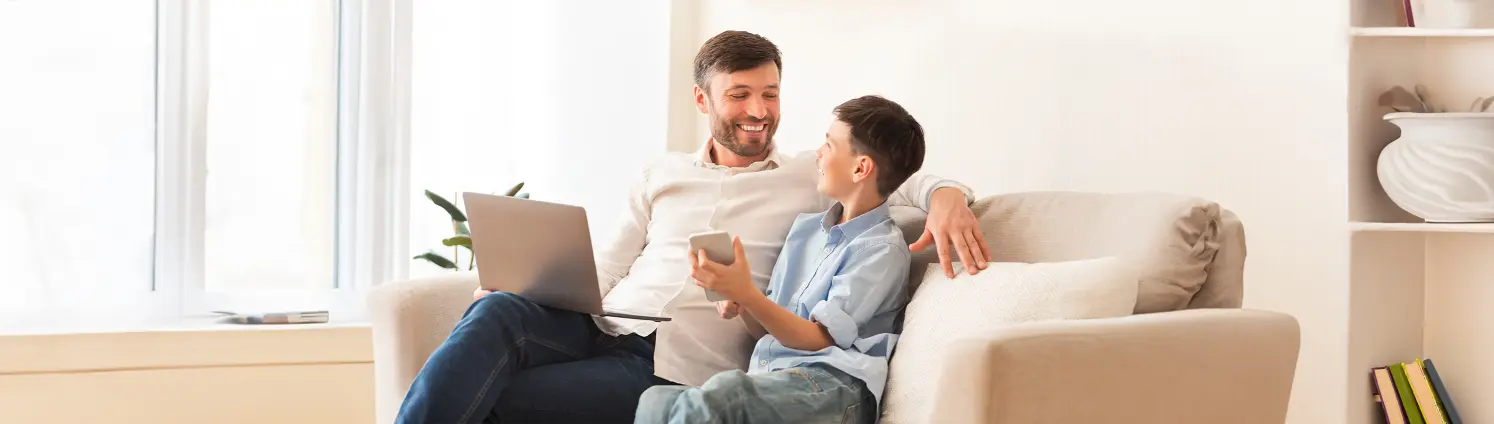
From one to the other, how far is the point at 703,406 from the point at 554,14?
2.31m

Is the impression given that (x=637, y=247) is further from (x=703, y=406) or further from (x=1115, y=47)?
(x=1115, y=47)

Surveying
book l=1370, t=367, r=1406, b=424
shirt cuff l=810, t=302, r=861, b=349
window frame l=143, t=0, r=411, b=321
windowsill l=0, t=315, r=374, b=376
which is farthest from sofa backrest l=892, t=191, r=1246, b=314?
window frame l=143, t=0, r=411, b=321

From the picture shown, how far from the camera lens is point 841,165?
81.0 inches

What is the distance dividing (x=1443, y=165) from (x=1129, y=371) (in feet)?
2.82

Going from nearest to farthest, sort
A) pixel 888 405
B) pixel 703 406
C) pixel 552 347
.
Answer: pixel 703 406 < pixel 888 405 < pixel 552 347

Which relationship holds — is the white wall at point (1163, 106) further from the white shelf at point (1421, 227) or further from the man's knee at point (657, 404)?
the man's knee at point (657, 404)

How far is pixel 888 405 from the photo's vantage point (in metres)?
1.84

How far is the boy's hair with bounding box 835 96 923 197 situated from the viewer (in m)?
2.04

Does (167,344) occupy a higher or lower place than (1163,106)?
lower

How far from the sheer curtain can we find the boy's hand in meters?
1.68

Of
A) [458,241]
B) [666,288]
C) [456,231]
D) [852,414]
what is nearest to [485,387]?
[666,288]

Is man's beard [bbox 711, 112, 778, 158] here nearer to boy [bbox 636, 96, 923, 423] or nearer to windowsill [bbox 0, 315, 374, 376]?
boy [bbox 636, 96, 923, 423]

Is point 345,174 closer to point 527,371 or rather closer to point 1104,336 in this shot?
point 527,371

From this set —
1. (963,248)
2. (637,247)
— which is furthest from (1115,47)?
(637,247)
